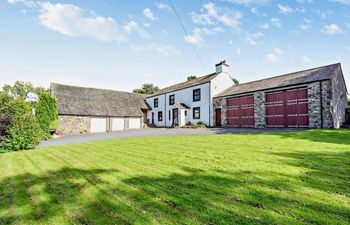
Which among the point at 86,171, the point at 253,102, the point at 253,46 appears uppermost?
the point at 253,46

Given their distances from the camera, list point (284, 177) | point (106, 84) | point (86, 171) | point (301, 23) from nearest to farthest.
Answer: point (284, 177)
point (86, 171)
point (301, 23)
point (106, 84)

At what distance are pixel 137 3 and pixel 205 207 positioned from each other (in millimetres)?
11460

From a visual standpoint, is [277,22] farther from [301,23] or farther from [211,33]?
[211,33]

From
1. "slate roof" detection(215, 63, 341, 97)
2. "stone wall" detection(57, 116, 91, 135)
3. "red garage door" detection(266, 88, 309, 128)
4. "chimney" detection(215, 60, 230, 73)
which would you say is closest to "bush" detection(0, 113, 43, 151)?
"stone wall" detection(57, 116, 91, 135)

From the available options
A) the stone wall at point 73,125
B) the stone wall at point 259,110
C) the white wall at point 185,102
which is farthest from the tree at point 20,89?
the stone wall at point 259,110

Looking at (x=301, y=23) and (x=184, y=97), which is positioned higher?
(x=301, y=23)

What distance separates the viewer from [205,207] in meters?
2.88

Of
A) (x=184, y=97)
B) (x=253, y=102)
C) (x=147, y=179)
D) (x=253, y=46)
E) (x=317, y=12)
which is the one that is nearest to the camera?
(x=147, y=179)

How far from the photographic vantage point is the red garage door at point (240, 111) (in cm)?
1958

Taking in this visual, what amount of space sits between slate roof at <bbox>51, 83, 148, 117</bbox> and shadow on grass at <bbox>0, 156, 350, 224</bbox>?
22.5 m

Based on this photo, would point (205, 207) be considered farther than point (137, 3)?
No

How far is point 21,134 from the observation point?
447 inches

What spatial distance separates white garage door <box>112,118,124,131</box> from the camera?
92.0ft

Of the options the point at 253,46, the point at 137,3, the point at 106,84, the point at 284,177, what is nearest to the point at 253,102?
the point at 253,46
